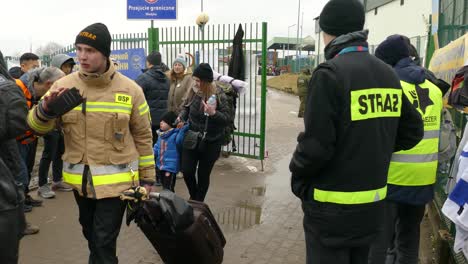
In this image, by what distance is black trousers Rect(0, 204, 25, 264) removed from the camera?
7.67 feet

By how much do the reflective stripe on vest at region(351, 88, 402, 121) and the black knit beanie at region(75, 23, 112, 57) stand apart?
5.56ft

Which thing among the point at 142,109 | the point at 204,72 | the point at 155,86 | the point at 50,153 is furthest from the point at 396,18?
the point at 142,109

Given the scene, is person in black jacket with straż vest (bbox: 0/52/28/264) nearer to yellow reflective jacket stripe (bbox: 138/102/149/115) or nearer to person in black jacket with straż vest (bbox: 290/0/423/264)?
yellow reflective jacket stripe (bbox: 138/102/149/115)

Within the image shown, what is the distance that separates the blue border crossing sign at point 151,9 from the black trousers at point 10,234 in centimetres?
708

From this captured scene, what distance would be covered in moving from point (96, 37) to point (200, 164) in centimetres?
239

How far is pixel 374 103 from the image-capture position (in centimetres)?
225

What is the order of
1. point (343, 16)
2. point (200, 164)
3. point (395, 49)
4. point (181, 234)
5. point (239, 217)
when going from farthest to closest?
point (239, 217), point (200, 164), point (395, 49), point (181, 234), point (343, 16)

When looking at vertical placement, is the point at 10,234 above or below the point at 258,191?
above

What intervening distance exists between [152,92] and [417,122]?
4.63 meters

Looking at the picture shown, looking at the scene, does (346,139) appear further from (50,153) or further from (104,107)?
(50,153)

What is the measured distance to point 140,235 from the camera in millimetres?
4758

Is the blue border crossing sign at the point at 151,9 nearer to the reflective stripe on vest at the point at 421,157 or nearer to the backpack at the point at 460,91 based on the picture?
the reflective stripe on vest at the point at 421,157

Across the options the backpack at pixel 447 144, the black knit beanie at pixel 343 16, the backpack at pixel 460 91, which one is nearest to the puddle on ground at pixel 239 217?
the backpack at pixel 447 144

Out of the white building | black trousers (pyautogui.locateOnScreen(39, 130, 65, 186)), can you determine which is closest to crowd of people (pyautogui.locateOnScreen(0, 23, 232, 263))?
black trousers (pyautogui.locateOnScreen(39, 130, 65, 186))
